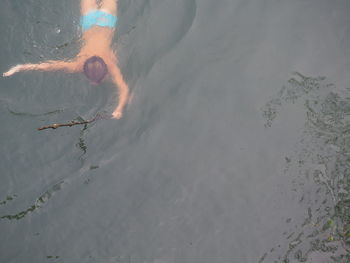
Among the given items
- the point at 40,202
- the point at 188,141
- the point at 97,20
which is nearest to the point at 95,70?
the point at 97,20

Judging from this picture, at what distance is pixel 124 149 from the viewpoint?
3996mm

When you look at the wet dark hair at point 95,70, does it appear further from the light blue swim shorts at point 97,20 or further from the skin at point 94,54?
the light blue swim shorts at point 97,20

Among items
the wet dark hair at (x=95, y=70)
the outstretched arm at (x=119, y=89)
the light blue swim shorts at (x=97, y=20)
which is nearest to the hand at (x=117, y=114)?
the outstretched arm at (x=119, y=89)

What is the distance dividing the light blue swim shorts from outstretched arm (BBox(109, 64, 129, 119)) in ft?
2.46

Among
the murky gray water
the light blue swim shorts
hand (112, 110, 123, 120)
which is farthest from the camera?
the light blue swim shorts

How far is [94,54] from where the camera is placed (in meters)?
4.84

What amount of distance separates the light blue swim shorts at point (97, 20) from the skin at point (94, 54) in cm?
6

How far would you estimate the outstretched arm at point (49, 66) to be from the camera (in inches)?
186

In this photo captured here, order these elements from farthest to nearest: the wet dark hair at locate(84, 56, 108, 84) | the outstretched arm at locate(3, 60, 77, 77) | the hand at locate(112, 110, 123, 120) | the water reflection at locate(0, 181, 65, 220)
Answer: the outstretched arm at locate(3, 60, 77, 77), the wet dark hair at locate(84, 56, 108, 84), the hand at locate(112, 110, 123, 120), the water reflection at locate(0, 181, 65, 220)

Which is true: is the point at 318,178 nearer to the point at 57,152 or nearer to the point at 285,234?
the point at 285,234

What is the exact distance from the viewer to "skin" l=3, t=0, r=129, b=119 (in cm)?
469

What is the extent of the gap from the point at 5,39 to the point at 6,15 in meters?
0.41

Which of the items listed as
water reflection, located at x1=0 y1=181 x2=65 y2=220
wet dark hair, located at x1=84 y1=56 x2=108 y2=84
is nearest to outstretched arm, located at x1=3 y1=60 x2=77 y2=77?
wet dark hair, located at x1=84 y1=56 x2=108 y2=84

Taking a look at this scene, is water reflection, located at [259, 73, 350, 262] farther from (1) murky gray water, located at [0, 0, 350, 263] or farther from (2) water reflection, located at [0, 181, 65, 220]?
(2) water reflection, located at [0, 181, 65, 220]
